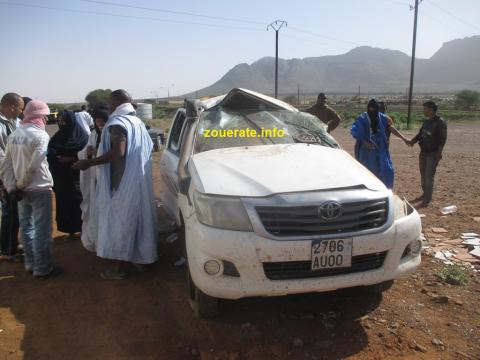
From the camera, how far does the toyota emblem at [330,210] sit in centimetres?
262

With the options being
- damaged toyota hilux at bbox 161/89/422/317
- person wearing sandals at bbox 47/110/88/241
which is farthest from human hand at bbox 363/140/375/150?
person wearing sandals at bbox 47/110/88/241

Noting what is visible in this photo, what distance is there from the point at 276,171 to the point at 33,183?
97.1 inches

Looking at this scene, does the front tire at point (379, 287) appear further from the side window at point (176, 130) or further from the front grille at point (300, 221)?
the side window at point (176, 130)

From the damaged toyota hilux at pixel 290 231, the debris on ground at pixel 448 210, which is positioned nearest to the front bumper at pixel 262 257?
the damaged toyota hilux at pixel 290 231

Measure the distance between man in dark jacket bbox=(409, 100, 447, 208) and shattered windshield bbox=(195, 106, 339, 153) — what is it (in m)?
3.43

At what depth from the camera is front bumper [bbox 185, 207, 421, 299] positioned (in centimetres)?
257

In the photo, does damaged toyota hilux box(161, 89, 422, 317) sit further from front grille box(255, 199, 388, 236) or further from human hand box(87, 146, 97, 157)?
human hand box(87, 146, 97, 157)

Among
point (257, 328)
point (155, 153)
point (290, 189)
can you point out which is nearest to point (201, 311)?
point (257, 328)

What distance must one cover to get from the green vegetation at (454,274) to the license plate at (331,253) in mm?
1708

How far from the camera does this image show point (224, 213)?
2.66 meters

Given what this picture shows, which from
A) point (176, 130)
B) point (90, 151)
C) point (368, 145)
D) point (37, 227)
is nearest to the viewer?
point (37, 227)

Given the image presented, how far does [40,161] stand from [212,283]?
228cm

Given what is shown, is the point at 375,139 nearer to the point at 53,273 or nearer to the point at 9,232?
the point at 53,273

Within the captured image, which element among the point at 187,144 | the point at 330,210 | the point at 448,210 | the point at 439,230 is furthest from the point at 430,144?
the point at 330,210
